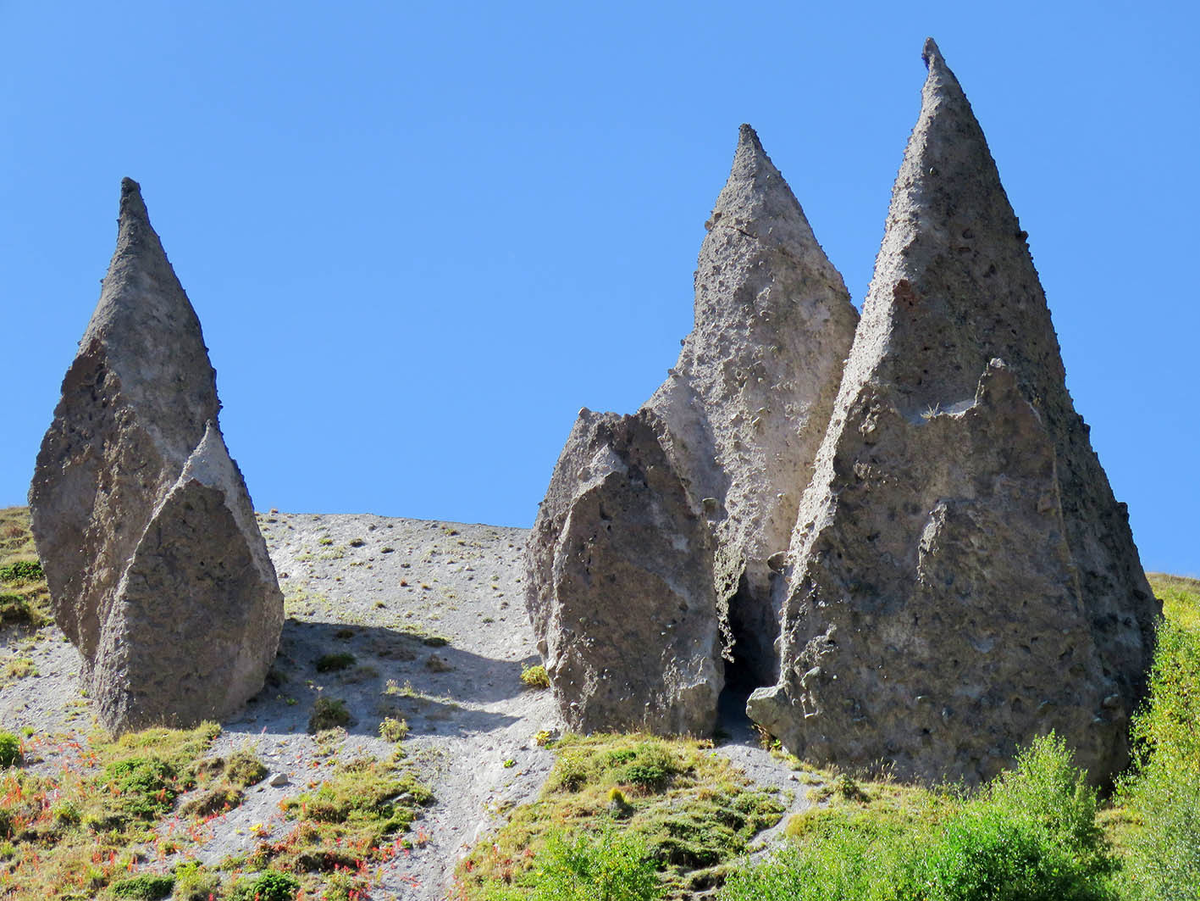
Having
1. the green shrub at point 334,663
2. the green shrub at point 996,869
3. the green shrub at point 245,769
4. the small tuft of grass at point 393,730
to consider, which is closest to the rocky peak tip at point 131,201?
the green shrub at point 334,663

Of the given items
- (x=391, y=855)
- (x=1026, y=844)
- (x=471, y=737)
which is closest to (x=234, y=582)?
(x=471, y=737)

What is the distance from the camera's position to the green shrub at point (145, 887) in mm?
26453

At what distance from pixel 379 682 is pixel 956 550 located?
1640 centimetres

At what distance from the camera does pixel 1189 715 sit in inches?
1001

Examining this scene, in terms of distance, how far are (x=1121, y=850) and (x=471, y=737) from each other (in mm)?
15484

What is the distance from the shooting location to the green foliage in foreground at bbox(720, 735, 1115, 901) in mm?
20484

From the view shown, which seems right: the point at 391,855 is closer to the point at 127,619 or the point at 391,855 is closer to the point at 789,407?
the point at 127,619

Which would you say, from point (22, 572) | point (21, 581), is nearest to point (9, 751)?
point (21, 581)

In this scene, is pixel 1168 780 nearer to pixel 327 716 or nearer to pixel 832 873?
pixel 832 873

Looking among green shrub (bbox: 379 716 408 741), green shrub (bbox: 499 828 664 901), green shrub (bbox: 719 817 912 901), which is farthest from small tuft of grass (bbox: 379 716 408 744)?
green shrub (bbox: 719 817 912 901)

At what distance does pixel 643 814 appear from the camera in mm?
26422

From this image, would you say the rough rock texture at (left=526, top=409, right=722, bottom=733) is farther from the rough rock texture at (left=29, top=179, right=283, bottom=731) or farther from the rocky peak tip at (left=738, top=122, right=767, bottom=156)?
the rocky peak tip at (left=738, top=122, right=767, bottom=156)

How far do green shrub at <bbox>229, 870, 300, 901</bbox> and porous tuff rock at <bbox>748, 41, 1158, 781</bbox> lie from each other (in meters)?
10.0

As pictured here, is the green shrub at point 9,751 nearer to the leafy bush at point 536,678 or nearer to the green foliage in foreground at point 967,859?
the leafy bush at point 536,678
